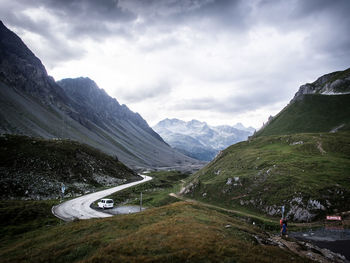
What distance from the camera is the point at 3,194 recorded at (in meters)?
60.0

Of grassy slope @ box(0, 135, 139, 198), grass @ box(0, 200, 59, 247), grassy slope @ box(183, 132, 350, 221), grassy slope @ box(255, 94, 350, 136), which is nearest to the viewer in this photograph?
grass @ box(0, 200, 59, 247)

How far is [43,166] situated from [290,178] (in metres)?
91.0

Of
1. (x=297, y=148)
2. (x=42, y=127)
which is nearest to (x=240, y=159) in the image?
(x=297, y=148)

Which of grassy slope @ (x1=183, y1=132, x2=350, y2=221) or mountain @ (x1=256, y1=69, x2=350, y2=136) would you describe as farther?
mountain @ (x1=256, y1=69, x2=350, y2=136)

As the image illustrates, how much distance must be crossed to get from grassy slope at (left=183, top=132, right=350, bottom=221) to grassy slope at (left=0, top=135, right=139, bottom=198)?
51.8m

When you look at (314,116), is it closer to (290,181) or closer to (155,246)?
(290,181)

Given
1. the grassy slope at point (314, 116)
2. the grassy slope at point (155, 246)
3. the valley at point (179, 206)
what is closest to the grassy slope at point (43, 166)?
the valley at point (179, 206)

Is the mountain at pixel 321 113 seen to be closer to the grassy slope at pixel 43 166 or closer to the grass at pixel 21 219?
the grassy slope at pixel 43 166

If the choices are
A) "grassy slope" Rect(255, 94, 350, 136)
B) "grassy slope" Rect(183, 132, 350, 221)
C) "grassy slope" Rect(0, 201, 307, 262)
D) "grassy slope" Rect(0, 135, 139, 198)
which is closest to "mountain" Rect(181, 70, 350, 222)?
"grassy slope" Rect(183, 132, 350, 221)

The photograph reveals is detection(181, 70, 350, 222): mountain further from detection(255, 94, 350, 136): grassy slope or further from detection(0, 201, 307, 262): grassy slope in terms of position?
detection(255, 94, 350, 136): grassy slope

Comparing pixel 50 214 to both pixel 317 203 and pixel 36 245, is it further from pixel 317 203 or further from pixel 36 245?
pixel 317 203

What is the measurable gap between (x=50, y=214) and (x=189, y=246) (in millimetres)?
41153

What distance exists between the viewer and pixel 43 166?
8075cm

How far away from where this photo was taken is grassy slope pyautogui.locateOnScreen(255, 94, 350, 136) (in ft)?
433
